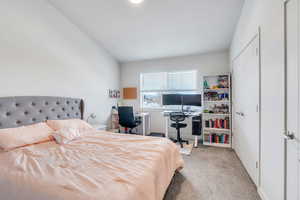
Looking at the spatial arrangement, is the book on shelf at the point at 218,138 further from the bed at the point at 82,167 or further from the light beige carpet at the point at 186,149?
the bed at the point at 82,167

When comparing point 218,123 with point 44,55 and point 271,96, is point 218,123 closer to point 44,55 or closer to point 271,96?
point 271,96

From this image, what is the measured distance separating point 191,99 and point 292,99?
2.59 meters

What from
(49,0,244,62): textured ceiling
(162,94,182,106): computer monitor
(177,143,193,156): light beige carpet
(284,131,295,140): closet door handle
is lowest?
(177,143,193,156): light beige carpet

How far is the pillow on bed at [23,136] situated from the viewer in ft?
5.45

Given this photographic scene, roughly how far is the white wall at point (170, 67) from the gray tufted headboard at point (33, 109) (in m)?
2.09

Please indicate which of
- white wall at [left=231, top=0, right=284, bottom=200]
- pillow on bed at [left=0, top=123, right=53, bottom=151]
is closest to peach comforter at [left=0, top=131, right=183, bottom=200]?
pillow on bed at [left=0, top=123, right=53, bottom=151]

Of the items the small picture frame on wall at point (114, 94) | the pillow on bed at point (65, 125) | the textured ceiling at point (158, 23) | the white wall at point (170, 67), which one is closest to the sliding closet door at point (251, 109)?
the textured ceiling at point (158, 23)

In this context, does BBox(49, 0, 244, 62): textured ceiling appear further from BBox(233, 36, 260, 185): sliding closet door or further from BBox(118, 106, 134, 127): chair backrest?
BBox(118, 106, 134, 127): chair backrest

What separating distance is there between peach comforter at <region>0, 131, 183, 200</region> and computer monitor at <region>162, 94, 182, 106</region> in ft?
6.94

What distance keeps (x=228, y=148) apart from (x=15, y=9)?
4725 millimetres

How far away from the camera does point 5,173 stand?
114cm

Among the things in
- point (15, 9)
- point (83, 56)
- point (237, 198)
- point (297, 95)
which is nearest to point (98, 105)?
point (83, 56)

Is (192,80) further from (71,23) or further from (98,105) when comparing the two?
(71,23)

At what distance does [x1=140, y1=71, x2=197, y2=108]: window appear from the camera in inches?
162
